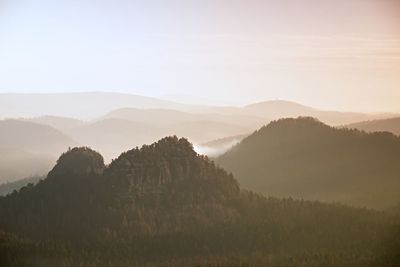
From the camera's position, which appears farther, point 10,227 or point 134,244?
point 10,227

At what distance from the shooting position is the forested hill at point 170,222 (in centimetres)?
14000

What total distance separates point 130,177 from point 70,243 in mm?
32464

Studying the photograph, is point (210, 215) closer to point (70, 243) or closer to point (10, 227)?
point (70, 243)

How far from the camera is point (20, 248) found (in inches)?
5507

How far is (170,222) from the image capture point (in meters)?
166

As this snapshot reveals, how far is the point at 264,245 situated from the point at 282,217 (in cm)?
1927

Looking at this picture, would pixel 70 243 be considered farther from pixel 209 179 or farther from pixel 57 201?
pixel 209 179

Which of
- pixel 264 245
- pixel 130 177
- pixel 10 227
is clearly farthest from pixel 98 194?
pixel 264 245

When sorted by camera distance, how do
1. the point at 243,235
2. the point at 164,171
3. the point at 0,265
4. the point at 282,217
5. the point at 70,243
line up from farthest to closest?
the point at 164,171 → the point at 282,217 → the point at 243,235 → the point at 70,243 → the point at 0,265

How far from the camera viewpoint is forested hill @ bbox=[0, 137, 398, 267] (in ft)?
459

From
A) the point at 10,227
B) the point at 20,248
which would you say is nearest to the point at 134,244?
the point at 20,248

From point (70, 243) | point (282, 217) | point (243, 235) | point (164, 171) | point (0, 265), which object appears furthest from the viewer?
point (164, 171)

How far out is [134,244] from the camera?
151625 mm

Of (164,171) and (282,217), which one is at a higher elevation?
(164,171)
